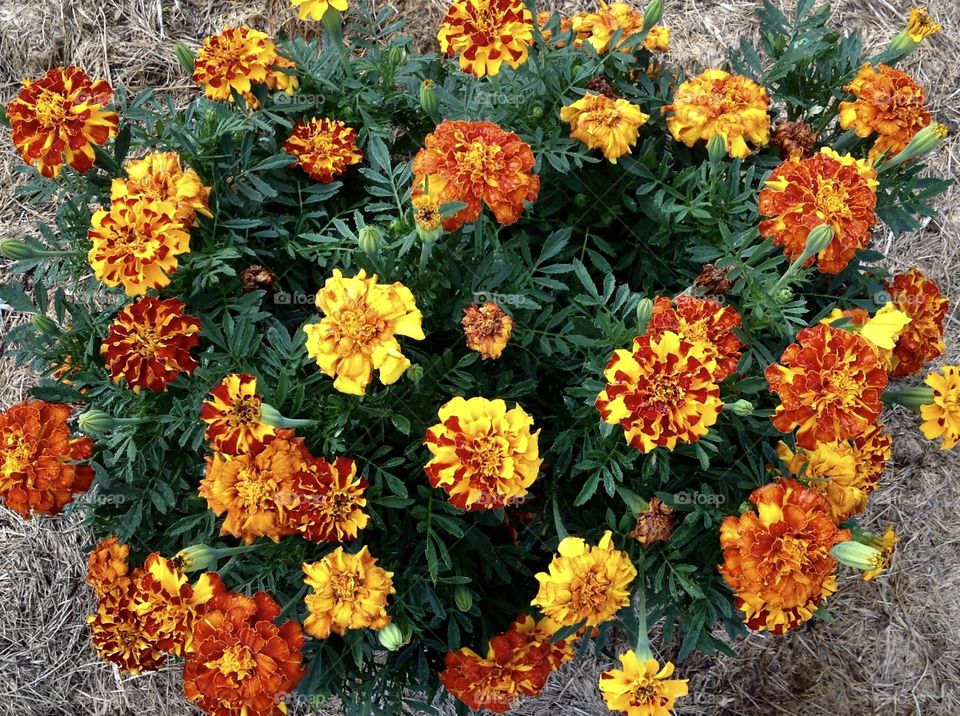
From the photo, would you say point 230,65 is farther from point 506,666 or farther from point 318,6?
point 506,666

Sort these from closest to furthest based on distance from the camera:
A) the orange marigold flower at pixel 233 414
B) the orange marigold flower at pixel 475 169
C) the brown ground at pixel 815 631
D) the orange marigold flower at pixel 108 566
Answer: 1. the orange marigold flower at pixel 233 414
2. the orange marigold flower at pixel 475 169
3. the orange marigold flower at pixel 108 566
4. the brown ground at pixel 815 631

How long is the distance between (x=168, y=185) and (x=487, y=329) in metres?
0.80

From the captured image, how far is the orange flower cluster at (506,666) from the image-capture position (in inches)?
70.4

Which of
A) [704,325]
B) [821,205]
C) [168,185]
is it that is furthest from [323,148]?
[821,205]

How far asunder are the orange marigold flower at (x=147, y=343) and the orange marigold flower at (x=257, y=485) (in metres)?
0.25

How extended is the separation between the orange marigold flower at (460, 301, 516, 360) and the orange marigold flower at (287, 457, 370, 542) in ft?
1.14

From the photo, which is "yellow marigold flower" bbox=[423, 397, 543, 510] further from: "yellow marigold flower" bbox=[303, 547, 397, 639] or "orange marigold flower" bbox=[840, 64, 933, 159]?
"orange marigold flower" bbox=[840, 64, 933, 159]

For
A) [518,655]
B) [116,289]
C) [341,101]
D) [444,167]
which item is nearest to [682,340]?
[444,167]

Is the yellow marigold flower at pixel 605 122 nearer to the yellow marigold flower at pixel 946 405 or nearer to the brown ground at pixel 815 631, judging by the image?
the yellow marigold flower at pixel 946 405

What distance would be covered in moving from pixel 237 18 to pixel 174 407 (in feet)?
6.61

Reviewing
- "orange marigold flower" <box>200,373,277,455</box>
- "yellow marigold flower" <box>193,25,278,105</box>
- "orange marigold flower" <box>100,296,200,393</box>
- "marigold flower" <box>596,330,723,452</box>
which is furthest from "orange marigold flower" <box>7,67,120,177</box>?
"marigold flower" <box>596,330,723,452</box>

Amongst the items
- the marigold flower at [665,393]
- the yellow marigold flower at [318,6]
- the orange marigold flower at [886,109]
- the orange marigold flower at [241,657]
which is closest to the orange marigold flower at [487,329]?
the marigold flower at [665,393]

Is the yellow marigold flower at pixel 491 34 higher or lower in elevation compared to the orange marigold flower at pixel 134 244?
higher

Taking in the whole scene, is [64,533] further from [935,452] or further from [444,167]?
[935,452]
